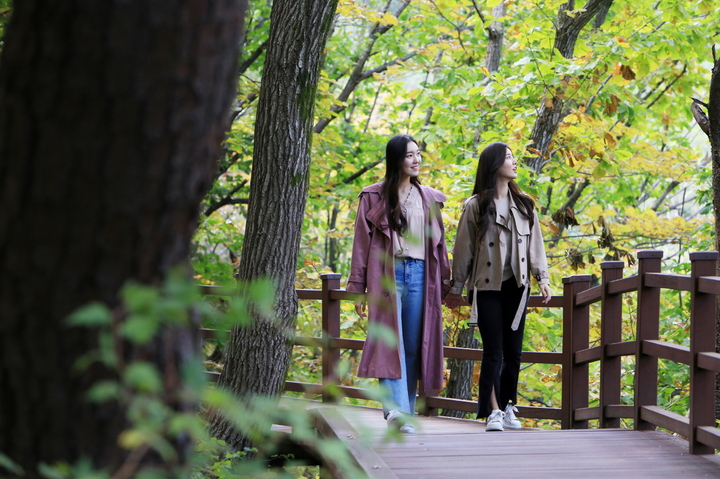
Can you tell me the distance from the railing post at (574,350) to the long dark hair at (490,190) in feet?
3.62

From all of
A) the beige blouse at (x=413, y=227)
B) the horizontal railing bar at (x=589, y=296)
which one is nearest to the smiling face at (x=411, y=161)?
the beige blouse at (x=413, y=227)

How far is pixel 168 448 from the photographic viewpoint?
4.19 ft

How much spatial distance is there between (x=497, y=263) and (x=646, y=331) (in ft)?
3.49

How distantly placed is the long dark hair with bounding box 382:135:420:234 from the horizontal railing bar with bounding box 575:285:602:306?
67.0 inches

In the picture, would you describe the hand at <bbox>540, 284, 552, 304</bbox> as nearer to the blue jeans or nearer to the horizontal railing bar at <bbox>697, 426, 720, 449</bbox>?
the blue jeans

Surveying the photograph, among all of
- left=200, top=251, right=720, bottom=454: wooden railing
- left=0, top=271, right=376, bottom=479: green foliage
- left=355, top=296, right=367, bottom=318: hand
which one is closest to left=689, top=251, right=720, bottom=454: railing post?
left=200, top=251, right=720, bottom=454: wooden railing

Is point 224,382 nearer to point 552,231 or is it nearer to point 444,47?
point 552,231

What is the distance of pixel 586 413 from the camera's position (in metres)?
5.71

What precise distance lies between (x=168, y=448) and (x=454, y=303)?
13.7ft

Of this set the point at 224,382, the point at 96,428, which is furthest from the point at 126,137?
the point at 224,382

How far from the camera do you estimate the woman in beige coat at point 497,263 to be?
4965 millimetres

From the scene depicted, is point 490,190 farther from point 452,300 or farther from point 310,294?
point 310,294

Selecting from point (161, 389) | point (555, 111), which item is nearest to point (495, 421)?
point (161, 389)

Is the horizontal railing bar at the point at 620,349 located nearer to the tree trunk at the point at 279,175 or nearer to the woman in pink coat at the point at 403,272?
the woman in pink coat at the point at 403,272
